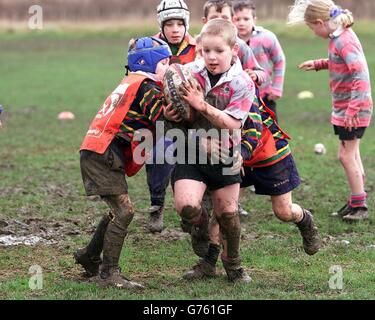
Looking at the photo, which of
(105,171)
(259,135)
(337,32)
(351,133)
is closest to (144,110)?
(105,171)

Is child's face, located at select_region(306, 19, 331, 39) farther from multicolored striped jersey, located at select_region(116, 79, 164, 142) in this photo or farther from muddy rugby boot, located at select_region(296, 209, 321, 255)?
multicolored striped jersey, located at select_region(116, 79, 164, 142)

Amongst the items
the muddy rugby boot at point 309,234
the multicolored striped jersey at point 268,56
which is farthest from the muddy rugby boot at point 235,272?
the multicolored striped jersey at point 268,56

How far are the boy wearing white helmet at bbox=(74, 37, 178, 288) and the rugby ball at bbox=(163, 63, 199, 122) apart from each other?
243 millimetres

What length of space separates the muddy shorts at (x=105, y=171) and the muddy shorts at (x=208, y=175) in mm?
425

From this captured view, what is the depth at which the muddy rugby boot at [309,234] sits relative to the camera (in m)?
6.52

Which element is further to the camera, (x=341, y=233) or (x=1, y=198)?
(x=1, y=198)

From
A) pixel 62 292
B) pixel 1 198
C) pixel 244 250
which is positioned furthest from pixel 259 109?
pixel 1 198

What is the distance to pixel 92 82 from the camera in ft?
76.3

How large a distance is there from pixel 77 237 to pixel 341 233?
2429 mm

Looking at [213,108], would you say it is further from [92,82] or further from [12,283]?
[92,82]

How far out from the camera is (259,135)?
237 inches

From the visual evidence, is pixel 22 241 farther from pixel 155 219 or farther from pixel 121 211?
pixel 121 211

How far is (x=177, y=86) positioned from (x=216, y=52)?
39cm

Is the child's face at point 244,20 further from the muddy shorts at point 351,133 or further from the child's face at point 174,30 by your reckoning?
the muddy shorts at point 351,133
